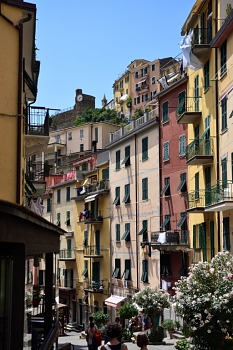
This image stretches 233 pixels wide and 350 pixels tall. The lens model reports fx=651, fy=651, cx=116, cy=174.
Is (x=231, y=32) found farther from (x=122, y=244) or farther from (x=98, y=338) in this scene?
(x=122, y=244)

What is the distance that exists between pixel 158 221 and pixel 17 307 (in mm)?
34066

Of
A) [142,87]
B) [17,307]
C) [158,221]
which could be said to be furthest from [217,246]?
[142,87]

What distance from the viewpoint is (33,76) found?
2973cm

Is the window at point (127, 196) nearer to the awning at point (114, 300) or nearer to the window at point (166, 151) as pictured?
the window at point (166, 151)

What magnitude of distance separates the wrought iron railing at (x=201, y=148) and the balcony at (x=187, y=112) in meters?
1.88

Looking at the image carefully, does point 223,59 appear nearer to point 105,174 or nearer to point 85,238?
point 105,174

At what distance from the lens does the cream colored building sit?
42.6m

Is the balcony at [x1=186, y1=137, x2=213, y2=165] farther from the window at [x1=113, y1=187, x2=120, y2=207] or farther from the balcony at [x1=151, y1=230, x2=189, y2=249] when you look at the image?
the window at [x1=113, y1=187, x2=120, y2=207]

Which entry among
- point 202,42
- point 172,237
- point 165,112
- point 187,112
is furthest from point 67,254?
point 202,42

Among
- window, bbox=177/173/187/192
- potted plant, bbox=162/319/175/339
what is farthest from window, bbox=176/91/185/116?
potted plant, bbox=162/319/175/339

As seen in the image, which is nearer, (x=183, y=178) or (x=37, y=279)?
(x=183, y=178)

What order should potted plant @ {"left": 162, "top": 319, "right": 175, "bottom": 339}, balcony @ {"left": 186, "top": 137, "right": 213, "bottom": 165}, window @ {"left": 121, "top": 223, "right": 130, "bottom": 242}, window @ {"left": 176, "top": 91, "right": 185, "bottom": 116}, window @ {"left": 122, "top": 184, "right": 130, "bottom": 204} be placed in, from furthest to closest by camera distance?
1. window @ {"left": 122, "top": 184, "right": 130, "bottom": 204}
2. window @ {"left": 121, "top": 223, "right": 130, "bottom": 242}
3. window @ {"left": 176, "top": 91, "right": 185, "bottom": 116}
4. balcony @ {"left": 186, "top": 137, "right": 213, "bottom": 165}
5. potted plant @ {"left": 162, "top": 319, "right": 175, "bottom": 339}

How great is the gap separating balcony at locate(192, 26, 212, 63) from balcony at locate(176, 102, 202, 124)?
111 inches

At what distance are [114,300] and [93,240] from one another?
28.4 feet
